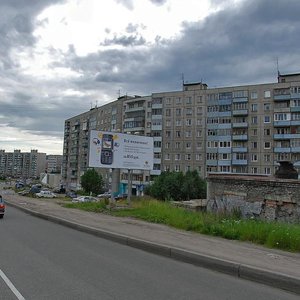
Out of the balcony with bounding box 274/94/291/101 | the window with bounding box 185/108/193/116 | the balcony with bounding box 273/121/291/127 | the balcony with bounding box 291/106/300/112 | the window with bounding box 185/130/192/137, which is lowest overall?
the window with bounding box 185/130/192/137

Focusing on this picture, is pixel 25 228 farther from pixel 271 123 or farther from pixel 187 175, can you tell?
pixel 271 123

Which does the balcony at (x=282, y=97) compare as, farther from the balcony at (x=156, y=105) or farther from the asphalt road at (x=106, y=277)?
the asphalt road at (x=106, y=277)

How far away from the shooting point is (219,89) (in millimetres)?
82875

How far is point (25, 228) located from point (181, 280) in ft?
29.8

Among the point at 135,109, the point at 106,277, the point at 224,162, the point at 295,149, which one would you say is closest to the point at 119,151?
the point at 106,277

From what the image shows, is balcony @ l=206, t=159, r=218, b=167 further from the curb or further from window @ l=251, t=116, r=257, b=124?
the curb

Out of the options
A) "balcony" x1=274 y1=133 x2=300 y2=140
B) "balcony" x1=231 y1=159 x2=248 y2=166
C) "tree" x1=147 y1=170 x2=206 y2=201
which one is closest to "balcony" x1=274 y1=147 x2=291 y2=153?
"balcony" x1=274 y1=133 x2=300 y2=140

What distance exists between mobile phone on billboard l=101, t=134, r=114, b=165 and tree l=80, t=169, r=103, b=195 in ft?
249

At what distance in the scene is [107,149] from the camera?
70.1ft

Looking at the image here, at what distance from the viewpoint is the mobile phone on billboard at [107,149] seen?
2120cm

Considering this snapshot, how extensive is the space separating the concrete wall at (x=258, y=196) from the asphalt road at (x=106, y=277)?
1130 centimetres

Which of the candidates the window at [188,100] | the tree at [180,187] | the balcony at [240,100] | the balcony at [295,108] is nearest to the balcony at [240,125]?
the balcony at [240,100]

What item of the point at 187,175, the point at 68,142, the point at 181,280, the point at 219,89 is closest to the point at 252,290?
the point at 181,280

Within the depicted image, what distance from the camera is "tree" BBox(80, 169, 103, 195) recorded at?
9631cm
